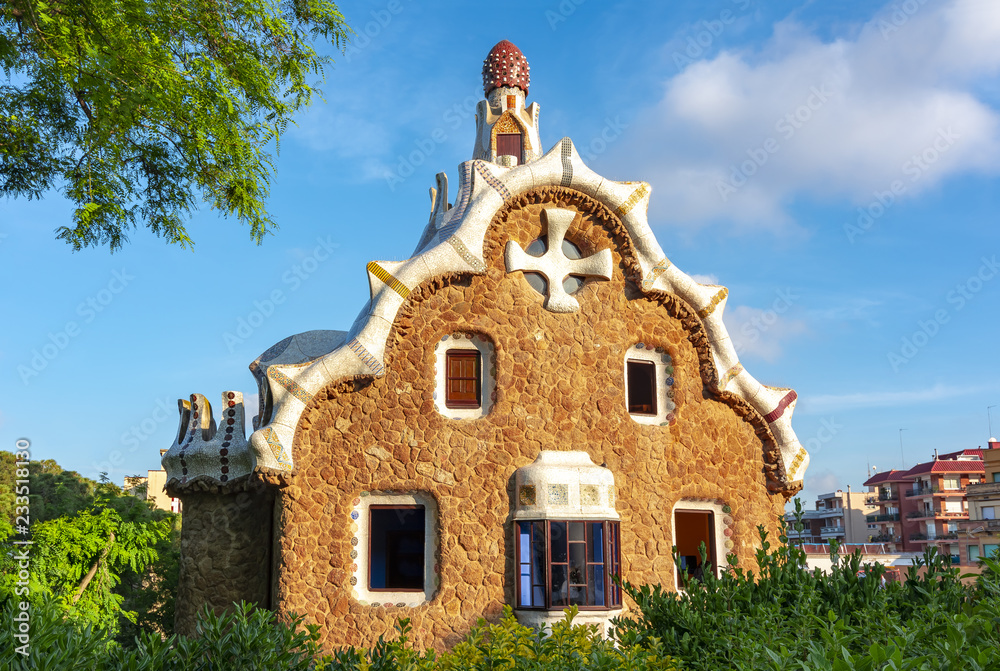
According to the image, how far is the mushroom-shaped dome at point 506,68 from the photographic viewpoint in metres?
15.1

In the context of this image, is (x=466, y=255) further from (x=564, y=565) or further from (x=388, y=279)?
(x=564, y=565)

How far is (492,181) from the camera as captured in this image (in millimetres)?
11562

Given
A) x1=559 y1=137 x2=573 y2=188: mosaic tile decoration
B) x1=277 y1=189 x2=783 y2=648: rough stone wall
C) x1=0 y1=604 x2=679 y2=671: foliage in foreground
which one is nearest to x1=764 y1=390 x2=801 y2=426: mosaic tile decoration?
x1=277 y1=189 x2=783 y2=648: rough stone wall

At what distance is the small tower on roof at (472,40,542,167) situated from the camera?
14852mm

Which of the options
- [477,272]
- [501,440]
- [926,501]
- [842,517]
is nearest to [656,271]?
[477,272]

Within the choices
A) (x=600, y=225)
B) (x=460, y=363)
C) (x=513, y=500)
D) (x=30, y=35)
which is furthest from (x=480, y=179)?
(x=30, y=35)

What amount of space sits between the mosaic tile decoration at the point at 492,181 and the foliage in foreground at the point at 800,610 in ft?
22.4

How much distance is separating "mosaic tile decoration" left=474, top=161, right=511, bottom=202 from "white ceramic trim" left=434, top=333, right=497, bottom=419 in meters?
2.01

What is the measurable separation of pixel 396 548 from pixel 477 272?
3.90 m

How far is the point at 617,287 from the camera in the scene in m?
11.8

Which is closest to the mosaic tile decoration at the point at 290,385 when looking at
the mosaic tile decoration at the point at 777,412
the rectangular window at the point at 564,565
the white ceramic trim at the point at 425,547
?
the white ceramic trim at the point at 425,547

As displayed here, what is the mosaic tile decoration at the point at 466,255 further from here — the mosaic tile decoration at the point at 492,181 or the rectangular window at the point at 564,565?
the rectangular window at the point at 564,565

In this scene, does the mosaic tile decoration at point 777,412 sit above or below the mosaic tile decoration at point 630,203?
below

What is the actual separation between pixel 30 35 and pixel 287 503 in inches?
242
